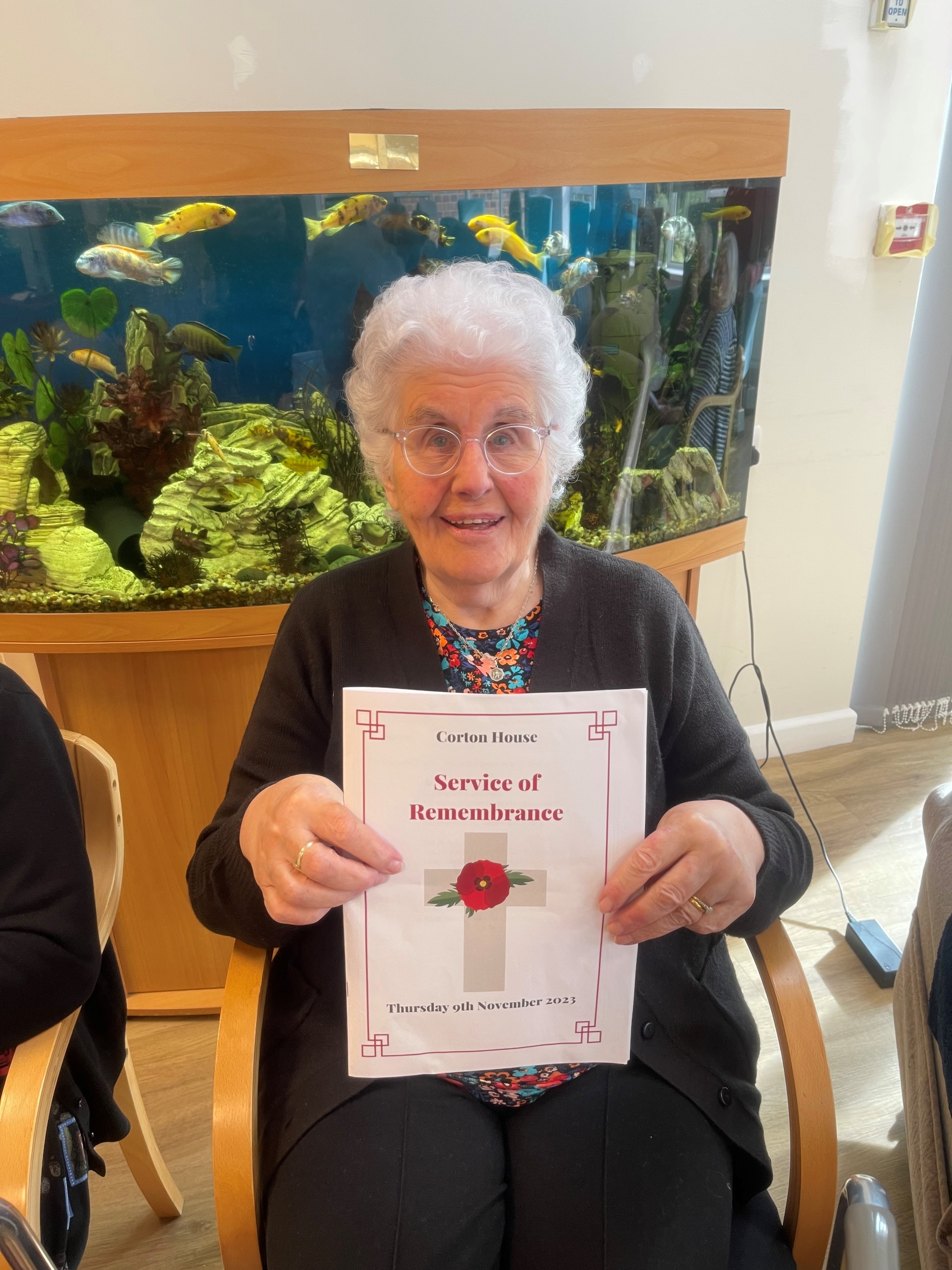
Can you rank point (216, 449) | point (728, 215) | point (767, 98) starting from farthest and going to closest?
point (767, 98) < point (728, 215) < point (216, 449)

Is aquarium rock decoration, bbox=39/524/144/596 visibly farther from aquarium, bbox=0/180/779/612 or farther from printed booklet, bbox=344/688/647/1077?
printed booklet, bbox=344/688/647/1077

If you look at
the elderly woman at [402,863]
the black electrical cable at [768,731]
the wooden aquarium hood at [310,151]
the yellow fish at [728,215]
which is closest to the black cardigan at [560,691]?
the elderly woman at [402,863]

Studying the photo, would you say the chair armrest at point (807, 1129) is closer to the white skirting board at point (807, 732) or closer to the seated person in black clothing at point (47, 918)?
the seated person in black clothing at point (47, 918)

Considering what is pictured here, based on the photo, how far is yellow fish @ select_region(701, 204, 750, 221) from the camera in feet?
5.74

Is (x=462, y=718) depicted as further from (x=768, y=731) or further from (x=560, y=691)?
(x=768, y=731)

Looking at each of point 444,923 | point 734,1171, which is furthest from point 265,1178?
point 734,1171

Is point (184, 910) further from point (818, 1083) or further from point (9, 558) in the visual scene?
point (818, 1083)

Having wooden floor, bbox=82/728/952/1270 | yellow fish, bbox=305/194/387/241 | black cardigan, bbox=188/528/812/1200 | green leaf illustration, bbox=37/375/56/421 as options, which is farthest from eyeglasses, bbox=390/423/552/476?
wooden floor, bbox=82/728/952/1270

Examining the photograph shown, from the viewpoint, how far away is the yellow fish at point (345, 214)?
145 cm

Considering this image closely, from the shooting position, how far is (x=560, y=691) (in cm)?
103

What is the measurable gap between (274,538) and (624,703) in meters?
1.02

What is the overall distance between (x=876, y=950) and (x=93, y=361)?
209cm

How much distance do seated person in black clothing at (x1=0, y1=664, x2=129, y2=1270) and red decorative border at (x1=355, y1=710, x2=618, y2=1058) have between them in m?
0.37

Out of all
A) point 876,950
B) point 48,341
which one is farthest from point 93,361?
point 876,950
